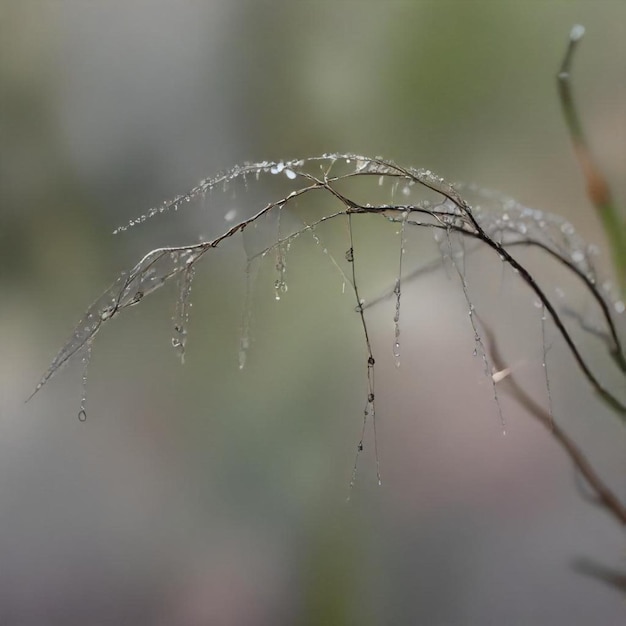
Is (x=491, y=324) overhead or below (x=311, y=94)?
below

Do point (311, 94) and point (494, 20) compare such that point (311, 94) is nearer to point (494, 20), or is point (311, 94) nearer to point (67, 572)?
point (494, 20)

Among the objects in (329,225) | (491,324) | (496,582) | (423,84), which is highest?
(423,84)

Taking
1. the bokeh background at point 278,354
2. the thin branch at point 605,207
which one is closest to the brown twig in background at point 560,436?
the bokeh background at point 278,354

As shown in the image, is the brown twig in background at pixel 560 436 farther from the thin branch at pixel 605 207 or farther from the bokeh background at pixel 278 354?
the thin branch at pixel 605 207

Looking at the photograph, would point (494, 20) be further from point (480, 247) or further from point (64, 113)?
point (64, 113)

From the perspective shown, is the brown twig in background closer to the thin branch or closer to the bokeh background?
the bokeh background

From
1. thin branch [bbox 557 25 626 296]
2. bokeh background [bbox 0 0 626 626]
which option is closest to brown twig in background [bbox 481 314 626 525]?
bokeh background [bbox 0 0 626 626]

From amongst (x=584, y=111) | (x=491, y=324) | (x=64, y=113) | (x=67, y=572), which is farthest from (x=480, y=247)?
(x=67, y=572)

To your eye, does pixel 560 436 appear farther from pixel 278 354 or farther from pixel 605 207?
pixel 278 354
